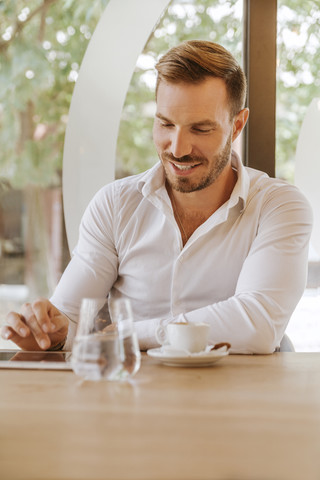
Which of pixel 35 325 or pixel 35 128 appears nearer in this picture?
pixel 35 325

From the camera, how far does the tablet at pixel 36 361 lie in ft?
4.44

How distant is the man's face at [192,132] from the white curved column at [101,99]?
598 millimetres

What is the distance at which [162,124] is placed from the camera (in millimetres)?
2082

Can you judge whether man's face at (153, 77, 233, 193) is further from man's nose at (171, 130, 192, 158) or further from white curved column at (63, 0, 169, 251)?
white curved column at (63, 0, 169, 251)

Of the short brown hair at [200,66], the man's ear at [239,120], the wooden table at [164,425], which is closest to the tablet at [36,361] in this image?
the wooden table at [164,425]

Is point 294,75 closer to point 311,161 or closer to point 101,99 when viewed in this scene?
point 311,161

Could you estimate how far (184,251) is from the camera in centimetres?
203

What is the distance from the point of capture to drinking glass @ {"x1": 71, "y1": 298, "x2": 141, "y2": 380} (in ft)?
3.43

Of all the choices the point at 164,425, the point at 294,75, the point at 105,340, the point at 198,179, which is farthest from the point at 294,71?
the point at 164,425

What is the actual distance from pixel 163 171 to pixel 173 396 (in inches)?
49.3

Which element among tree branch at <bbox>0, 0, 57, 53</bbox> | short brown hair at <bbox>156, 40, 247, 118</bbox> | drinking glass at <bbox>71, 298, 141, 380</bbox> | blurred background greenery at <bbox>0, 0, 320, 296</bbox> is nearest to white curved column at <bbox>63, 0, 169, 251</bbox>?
blurred background greenery at <bbox>0, 0, 320, 296</bbox>

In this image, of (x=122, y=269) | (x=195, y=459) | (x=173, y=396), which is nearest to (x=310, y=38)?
(x=122, y=269)

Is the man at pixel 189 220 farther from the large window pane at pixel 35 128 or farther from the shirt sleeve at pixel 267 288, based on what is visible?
the large window pane at pixel 35 128

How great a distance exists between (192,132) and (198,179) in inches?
6.2
